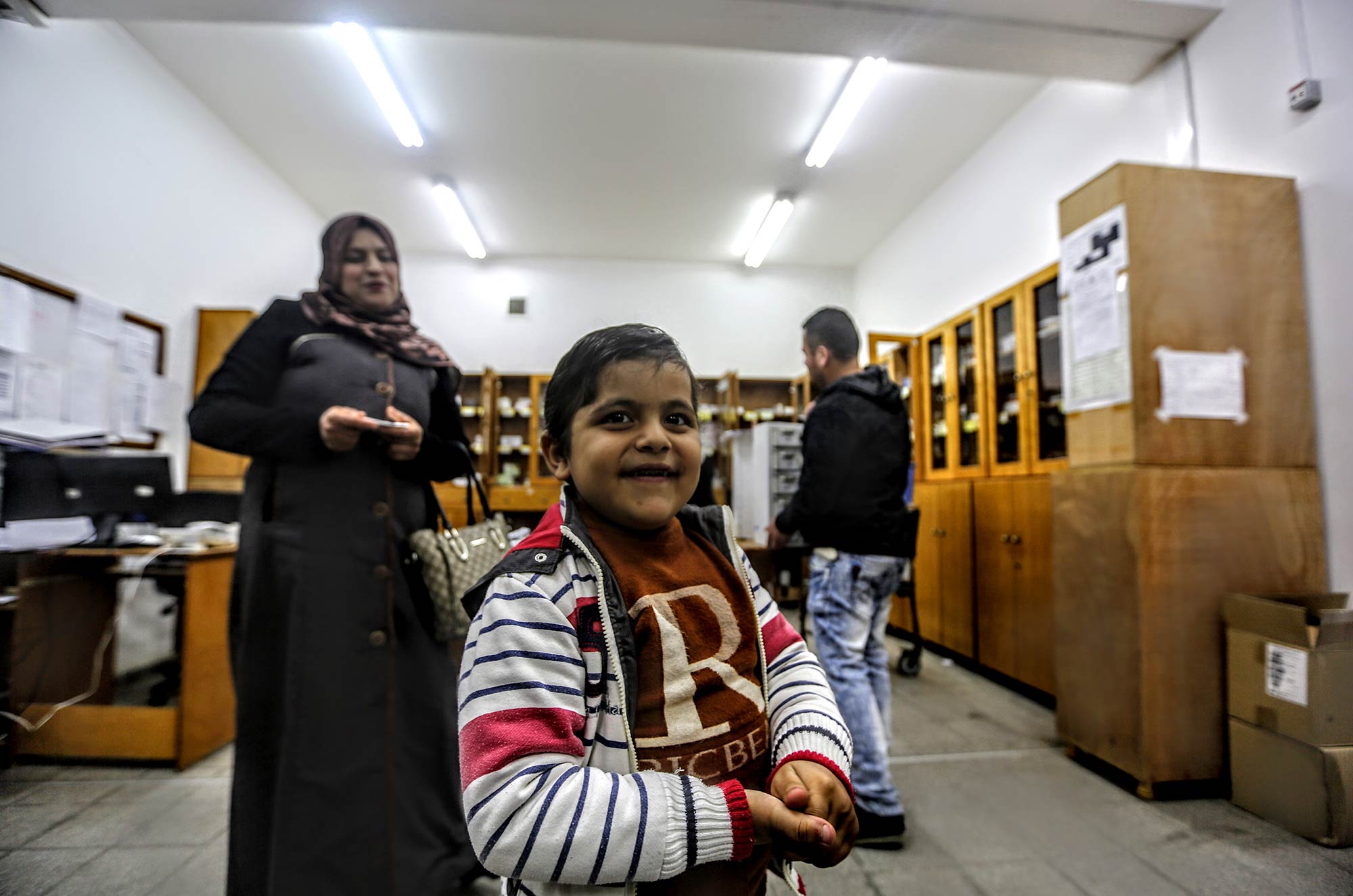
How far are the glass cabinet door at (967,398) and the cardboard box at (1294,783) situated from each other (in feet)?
6.16

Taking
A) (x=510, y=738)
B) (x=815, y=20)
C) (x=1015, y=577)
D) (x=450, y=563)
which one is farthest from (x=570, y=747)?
(x=1015, y=577)

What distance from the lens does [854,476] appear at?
1.65 metres

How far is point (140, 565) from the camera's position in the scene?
2.09m

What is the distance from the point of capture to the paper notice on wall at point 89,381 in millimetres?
837

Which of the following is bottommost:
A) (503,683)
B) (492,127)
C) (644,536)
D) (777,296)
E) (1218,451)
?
(503,683)

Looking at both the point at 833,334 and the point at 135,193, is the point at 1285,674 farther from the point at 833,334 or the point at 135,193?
the point at 135,193

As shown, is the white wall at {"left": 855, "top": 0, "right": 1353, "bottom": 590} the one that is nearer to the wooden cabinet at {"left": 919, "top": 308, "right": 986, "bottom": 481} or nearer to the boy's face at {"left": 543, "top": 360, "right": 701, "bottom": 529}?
the wooden cabinet at {"left": 919, "top": 308, "right": 986, "bottom": 481}

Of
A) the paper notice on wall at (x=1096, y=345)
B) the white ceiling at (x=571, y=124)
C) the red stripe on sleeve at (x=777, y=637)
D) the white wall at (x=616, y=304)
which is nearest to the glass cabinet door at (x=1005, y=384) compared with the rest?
the paper notice on wall at (x=1096, y=345)

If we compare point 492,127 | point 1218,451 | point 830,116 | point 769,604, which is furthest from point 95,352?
point 830,116

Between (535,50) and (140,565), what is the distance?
9.98 ft

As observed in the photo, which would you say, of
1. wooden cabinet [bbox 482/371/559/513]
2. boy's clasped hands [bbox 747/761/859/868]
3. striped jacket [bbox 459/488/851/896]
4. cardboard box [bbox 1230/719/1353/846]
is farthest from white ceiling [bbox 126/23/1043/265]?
cardboard box [bbox 1230/719/1353/846]

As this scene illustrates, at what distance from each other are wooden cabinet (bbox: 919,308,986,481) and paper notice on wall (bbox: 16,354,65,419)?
3633mm

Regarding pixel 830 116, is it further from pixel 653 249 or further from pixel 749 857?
pixel 749 857

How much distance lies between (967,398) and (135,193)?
3957 mm
